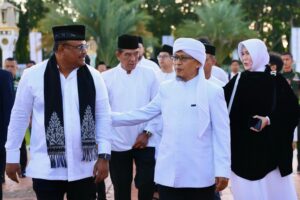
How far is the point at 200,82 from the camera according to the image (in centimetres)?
504

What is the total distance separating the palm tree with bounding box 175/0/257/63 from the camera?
5466cm

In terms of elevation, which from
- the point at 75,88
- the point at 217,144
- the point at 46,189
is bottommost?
the point at 46,189

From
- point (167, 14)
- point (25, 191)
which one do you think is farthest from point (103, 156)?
point (167, 14)

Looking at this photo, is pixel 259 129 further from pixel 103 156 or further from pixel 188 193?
pixel 103 156

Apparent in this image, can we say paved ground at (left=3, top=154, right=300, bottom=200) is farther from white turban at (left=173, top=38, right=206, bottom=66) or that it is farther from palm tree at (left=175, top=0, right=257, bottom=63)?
palm tree at (left=175, top=0, right=257, bottom=63)

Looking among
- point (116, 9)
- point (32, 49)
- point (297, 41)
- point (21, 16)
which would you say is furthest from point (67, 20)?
point (297, 41)

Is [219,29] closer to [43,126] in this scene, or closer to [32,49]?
[32,49]

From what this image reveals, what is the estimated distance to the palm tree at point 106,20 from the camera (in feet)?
171

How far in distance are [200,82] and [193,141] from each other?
1.48ft

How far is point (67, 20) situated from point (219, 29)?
12485mm

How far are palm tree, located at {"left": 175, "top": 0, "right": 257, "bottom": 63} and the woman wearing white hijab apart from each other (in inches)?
1910

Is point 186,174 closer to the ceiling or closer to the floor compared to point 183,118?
closer to the floor

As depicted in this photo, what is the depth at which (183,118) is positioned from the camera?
502 centimetres

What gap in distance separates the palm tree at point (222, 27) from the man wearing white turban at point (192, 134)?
4951 centimetres
